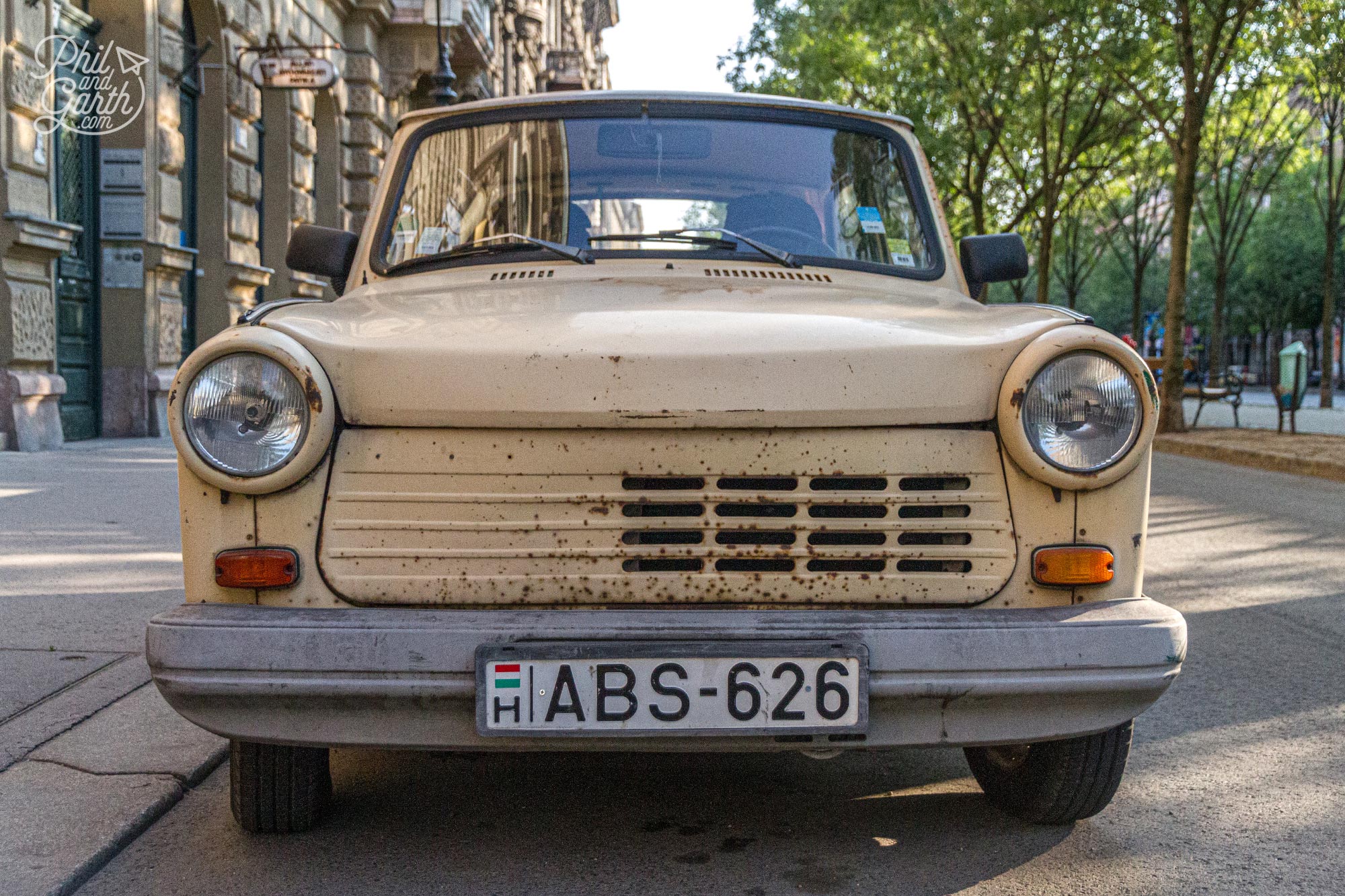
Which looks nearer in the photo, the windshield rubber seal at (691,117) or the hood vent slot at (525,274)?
the hood vent slot at (525,274)

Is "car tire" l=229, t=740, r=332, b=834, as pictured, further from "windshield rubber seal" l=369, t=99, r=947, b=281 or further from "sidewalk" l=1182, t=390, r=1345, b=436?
"sidewalk" l=1182, t=390, r=1345, b=436

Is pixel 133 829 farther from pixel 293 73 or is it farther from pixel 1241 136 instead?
pixel 1241 136

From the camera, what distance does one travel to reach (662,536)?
2.69m

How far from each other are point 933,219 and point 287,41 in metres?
14.1

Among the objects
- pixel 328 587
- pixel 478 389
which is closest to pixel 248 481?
pixel 328 587

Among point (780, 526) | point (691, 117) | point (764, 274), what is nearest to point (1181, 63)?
point (691, 117)

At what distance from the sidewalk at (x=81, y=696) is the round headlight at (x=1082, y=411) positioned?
2129 millimetres

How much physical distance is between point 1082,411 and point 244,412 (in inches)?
64.5

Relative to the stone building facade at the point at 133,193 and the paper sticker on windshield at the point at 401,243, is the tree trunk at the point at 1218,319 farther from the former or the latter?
the paper sticker on windshield at the point at 401,243

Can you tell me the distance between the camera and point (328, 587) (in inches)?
105

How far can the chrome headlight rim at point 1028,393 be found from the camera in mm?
2684

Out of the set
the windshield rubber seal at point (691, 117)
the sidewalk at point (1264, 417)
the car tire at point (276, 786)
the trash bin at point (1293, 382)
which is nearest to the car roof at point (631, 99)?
the windshield rubber seal at point (691, 117)

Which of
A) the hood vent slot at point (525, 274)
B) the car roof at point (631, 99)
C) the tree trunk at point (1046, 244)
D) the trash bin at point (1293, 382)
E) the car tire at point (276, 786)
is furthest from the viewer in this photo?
the tree trunk at point (1046, 244)

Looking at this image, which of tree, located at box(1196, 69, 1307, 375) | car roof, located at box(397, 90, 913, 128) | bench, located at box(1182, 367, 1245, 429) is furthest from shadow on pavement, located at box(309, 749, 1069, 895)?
tree, located at box(1196, 69, 1307, 375)
